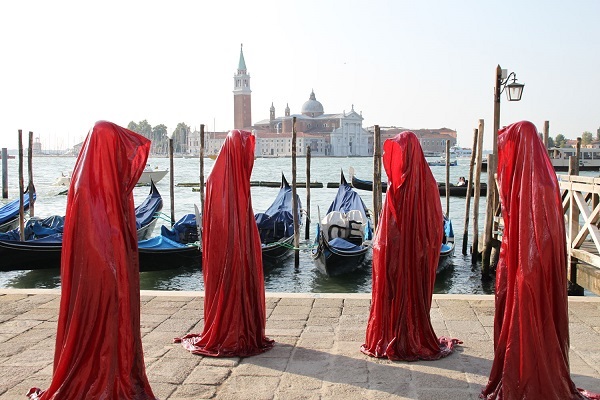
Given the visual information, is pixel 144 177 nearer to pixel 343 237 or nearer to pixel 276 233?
pixel 276 233

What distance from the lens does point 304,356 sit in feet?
12.4

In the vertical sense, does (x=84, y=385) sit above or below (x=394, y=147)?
below

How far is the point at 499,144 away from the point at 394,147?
2.79 feet

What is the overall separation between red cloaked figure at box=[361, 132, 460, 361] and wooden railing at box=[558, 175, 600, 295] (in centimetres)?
263

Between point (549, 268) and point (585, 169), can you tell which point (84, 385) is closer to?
point (549, 268)

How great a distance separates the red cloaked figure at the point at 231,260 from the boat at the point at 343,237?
16.1 feet

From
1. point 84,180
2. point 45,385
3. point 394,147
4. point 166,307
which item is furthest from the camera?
point 166,307

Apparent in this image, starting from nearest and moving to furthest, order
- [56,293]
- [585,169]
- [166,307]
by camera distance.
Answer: [166,307] → [56,293] → [585,169]

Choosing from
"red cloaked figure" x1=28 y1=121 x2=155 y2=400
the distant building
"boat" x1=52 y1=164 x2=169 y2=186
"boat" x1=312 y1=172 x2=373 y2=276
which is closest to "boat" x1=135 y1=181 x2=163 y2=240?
"boat" x1=312 y1=172 x2=373 y2=276

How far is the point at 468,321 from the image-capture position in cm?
453

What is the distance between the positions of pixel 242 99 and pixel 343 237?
90943 millimetres

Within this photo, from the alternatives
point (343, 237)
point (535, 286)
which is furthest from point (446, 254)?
point (535, 286)

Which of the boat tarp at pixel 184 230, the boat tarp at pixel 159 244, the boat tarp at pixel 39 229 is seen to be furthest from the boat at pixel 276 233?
the boat tarp at pixel 39 229

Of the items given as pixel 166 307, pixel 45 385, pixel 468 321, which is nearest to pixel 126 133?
pixel 45 385
